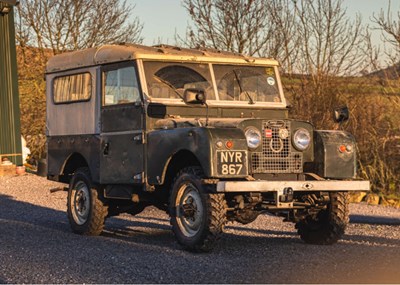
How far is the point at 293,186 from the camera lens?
998 cm

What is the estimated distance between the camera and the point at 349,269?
28.9 feet

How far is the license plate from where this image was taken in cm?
973

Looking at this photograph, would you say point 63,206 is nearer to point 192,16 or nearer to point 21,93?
point 192,16

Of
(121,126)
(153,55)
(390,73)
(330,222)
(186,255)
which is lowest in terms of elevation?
(186,255)

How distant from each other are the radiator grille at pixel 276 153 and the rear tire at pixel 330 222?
2.39 feet

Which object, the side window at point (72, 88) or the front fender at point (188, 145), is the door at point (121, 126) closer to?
the front fender at point (188, 145)

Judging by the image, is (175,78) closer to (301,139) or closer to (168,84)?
(168,84)

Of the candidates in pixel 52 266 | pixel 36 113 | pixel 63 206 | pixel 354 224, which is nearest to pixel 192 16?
pixel 36 113

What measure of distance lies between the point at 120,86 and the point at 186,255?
2.76 m

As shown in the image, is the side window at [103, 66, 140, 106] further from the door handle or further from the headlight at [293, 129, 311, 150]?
the headlight at [293, 129, 311, 150]

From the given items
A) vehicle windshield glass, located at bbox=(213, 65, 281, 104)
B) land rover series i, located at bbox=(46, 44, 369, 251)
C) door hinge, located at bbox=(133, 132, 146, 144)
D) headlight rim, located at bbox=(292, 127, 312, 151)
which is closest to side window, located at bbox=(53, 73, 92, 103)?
land rover series i, located at bbox=(46, 44, 369, 251)

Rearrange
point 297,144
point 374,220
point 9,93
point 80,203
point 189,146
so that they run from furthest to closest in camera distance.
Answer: point 9,93
point 374,220
point 80,203
point 297,144
point 189,146

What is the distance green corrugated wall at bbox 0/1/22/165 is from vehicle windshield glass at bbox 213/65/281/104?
1771cm

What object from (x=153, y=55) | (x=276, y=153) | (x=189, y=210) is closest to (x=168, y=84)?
(x=153, y=55)
